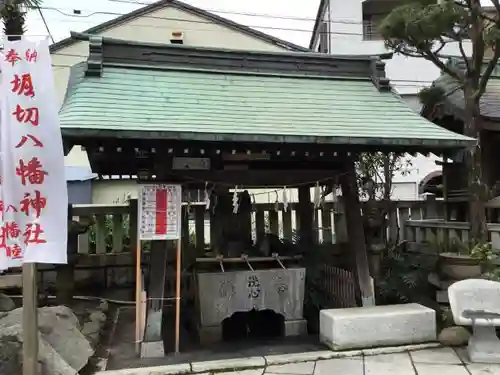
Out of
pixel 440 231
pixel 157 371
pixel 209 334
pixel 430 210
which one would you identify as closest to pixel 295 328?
pixel 209 334

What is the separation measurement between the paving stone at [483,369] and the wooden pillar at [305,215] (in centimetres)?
384

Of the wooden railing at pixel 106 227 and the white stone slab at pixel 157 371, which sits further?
the wooden railing at pixel 106 227

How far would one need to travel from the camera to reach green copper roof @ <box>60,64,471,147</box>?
5641mm

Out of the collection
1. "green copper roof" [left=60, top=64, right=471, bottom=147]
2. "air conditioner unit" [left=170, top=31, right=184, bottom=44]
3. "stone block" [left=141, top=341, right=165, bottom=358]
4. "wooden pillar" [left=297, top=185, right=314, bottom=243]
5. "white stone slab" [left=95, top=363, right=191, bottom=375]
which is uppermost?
"air conditioner unit" [left=170, top=31, right=184, bottom=44]

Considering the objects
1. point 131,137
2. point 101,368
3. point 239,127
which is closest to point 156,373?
point 101,368

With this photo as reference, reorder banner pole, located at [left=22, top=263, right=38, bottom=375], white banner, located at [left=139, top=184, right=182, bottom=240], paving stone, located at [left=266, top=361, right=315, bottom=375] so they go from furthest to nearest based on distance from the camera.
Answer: white banner, located at [left=139, top=184, right=182, bottom=240], paving stone, located at [left=266, top=361, right=315, bottom=375], banner pole, located at [left=22, top=263, right=38, bottom=375]

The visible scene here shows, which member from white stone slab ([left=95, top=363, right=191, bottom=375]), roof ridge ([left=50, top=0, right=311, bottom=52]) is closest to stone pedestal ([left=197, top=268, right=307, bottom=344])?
white stone slab ([left=95, top=363, right=191, bottom=375])

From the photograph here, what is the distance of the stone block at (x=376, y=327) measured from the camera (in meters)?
6.14

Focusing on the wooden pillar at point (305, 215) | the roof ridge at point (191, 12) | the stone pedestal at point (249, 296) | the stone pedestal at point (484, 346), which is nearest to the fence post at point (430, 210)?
the wooden pillar at point (305, 215)

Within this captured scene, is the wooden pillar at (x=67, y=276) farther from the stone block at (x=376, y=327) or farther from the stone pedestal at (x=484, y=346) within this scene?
the stone pedestal at (x=484, y=346)

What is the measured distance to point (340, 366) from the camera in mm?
5641

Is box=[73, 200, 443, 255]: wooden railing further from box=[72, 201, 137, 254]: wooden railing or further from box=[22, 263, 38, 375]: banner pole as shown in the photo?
box=[22, 263, 38, 375]: banner pole

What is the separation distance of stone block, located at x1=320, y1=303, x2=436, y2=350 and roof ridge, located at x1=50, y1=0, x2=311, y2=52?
15965mm

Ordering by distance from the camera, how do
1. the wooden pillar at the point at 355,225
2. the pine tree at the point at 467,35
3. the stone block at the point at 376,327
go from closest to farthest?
1. the stone block at the point at 376,327
2. the wooden pillar at the point at 355,225
3. the pine tree at the point at 467,35
